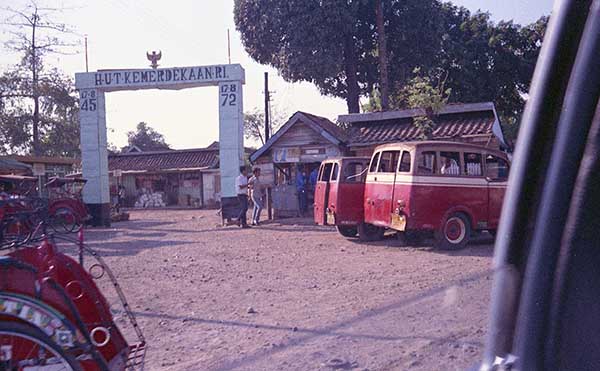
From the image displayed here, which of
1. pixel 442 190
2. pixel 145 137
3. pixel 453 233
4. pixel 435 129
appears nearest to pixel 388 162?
pixel 442 190

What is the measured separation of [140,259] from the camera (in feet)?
33.6

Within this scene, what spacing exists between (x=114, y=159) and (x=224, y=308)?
3604cm

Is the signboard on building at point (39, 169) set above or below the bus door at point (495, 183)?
above

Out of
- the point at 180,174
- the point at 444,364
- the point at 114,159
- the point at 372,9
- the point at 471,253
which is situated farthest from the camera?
the point at 114,159

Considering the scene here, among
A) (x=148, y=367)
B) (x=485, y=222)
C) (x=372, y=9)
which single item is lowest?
(x=148, y=367)

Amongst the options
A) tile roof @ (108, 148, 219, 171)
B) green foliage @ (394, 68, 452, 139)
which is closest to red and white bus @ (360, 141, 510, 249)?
green foliage @ (394, 68, 452, 139)

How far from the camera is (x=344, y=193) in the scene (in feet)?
38.1

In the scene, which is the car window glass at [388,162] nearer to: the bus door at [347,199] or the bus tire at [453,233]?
the bus door at [347,199]

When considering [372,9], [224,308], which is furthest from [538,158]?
[372,9]

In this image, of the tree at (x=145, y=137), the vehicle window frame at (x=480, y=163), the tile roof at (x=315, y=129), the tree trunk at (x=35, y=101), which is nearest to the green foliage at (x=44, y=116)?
the tree trunk at (x=35, y=101)

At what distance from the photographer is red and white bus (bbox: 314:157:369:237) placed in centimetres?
1161

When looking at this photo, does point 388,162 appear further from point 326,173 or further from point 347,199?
point 326,173

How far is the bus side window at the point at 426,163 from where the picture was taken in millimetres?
9750

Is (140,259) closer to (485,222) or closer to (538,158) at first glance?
(485,222)
